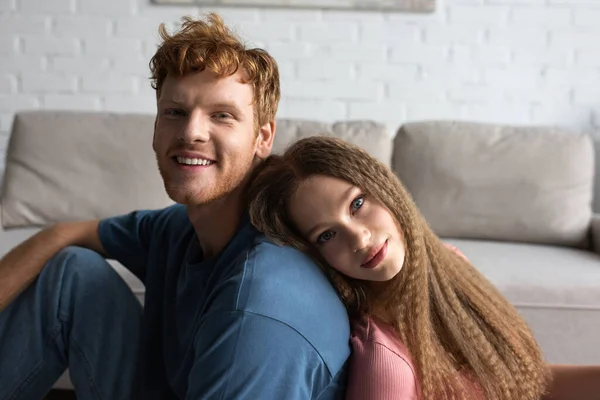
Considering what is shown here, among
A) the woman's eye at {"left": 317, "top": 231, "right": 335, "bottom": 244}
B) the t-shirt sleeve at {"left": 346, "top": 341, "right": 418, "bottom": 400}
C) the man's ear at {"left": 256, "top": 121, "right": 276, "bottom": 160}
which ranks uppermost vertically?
the man's ear at {"left": 256, "top": 121, "right": 276, "bottom": 160}

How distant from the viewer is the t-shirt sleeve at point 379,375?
95 cm

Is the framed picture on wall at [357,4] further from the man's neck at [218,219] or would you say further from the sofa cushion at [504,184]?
the man's neck at [218,219]

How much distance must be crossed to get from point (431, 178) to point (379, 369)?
1.39 m

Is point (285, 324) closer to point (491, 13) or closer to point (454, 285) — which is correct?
point (454, 285)

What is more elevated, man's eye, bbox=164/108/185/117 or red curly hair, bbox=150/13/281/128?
red curly hair, bbox=150/13/281/128

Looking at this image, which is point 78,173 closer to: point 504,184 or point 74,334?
point 74,334

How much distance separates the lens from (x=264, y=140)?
124 centimetres

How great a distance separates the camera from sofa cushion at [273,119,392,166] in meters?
2.30

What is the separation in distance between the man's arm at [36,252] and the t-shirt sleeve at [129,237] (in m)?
0.02

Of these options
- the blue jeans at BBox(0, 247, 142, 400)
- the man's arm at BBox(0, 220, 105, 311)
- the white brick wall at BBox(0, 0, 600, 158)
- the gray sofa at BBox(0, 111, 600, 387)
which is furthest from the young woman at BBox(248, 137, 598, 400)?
the white brick wall at BBox(0, 0, 600, 158)

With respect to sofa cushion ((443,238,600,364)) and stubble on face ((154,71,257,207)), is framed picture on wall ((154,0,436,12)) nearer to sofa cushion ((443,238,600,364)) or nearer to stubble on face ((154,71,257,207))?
sofa cushion ((443,238,600,364))

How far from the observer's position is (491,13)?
2.68 metres

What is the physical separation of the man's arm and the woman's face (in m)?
0.62

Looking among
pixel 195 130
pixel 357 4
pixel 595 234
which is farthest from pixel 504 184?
pixel 195 130
